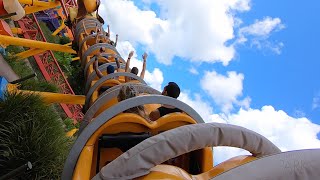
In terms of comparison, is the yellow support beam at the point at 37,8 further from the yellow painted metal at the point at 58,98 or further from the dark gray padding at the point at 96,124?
the dark gray padding at the point at 96,124

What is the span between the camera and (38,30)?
36.7ft

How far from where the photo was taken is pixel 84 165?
2.52 m

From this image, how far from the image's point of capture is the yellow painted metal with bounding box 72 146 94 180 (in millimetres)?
2455

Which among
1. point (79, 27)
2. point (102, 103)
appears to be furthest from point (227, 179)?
point (79, 27)

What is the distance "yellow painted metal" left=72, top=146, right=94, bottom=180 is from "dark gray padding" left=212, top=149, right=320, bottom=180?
56.4 inches

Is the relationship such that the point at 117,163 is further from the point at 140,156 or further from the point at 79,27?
the point at 79,27

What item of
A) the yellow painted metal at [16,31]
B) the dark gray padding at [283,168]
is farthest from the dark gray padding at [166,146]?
the yellow painted metal at [16,31]

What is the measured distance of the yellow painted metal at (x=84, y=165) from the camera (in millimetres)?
2455

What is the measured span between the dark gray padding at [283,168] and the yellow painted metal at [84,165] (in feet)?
4.70

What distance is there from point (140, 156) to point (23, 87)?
18.0 feet

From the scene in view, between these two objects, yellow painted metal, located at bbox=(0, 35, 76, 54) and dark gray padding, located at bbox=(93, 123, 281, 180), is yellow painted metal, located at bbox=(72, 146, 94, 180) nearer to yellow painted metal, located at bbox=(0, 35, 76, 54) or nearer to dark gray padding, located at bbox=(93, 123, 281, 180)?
dark gray padding, located at bbox=(93, 123, 281, 180)

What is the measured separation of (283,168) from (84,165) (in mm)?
1619

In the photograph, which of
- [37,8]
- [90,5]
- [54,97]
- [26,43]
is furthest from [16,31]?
[54,97]

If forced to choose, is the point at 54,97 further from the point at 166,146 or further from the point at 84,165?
the point at 166,146
